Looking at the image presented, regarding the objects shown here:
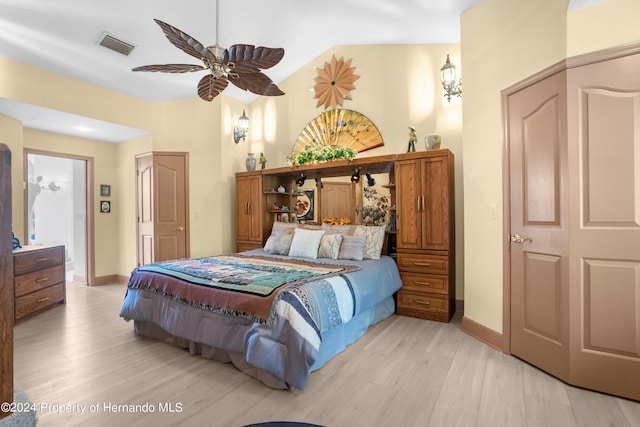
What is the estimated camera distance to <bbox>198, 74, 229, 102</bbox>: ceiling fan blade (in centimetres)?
264

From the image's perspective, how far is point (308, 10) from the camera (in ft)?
11.4

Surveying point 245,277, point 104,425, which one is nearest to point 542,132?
point 245,277

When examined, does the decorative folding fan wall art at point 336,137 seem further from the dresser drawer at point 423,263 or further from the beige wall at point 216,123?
the dresser drawer at point 423,263

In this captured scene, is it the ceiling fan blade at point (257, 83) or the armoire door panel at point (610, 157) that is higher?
the ceiling fan blade at point (257, 83)

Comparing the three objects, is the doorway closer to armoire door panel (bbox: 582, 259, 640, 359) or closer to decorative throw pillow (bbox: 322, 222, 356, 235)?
decorative throw pillow (bbox: 322, 222, 356, 235)

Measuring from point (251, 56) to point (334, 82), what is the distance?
2.47 metres

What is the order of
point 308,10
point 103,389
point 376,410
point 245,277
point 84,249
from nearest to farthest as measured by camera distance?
point 376,410 < point 103,389 < point 245,277 < point 308,10 < point 84,249

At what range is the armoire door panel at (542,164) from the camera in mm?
2215

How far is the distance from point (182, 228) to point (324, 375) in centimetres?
364

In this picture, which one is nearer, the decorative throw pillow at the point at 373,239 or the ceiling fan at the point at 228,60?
the ceiling fan at the point at 228,60

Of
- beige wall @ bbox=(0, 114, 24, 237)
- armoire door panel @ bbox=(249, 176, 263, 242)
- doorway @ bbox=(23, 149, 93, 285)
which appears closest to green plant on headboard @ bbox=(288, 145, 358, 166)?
armoire door panel @ bbox=(249, 176, 263, 242)

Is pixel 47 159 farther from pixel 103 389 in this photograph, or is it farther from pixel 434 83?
pixel 434 83

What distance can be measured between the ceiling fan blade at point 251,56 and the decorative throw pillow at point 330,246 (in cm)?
207

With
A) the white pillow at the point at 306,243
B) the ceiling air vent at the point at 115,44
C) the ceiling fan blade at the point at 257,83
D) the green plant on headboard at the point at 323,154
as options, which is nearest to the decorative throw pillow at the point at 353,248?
the white pillow at the point at 306,243
